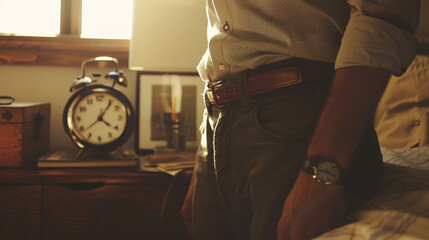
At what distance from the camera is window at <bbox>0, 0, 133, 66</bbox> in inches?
66.5

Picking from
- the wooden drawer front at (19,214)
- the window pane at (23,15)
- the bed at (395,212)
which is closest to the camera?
the bed at (395,212)

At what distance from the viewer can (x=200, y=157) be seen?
2.82 ft

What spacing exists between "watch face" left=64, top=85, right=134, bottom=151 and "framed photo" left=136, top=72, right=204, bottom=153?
206mm

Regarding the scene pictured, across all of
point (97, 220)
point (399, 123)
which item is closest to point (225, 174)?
point (97, 220)

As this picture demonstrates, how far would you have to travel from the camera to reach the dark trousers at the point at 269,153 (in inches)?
26.2

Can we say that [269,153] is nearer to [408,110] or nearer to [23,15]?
[408,110]

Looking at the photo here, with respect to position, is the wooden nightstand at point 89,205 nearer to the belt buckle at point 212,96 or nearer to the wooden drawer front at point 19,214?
the wooden drawer front at point 19,214

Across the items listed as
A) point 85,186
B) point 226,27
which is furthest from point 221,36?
point 85,186

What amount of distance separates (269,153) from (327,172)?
0.37 feet

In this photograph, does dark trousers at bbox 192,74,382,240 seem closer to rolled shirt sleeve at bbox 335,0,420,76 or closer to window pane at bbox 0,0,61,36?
rolled shirt sleeve at bbox 335,0,420,76

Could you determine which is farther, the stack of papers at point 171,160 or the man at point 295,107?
the stack of papers at point 171,160

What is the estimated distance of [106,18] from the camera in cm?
183

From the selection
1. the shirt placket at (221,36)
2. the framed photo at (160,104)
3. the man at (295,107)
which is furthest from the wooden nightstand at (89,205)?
the shirt placket at (221,36)

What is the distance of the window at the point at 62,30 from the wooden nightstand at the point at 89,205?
58 centimetres
